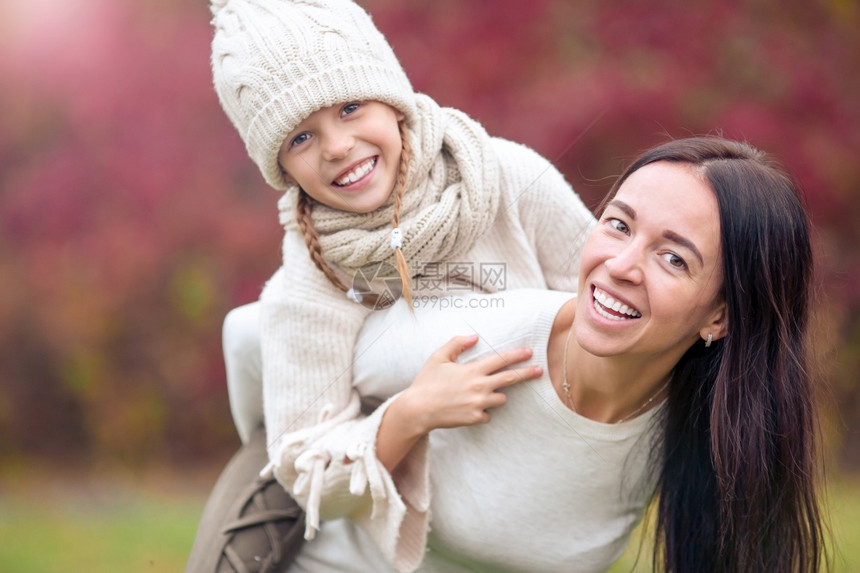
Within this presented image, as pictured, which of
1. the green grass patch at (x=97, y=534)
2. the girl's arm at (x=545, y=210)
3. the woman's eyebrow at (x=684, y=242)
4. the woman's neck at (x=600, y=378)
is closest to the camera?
the woman's eyebrow at (x=684, y=242)

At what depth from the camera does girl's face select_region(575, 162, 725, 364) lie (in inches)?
64.2

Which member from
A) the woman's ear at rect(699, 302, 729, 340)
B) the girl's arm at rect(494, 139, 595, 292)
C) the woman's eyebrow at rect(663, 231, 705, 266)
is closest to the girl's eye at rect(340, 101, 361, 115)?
the girl's arm at rect(494, 139, 595, 292)

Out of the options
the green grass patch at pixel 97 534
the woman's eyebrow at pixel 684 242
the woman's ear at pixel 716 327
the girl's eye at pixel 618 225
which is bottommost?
the green grass patch at pixel 97 534

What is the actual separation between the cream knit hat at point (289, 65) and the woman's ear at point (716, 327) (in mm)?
774

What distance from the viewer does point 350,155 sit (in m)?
1.95

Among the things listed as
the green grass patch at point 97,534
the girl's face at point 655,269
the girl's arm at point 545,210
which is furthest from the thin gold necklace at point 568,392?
the green grass patch at point 97,534

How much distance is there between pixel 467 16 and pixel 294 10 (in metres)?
1.81

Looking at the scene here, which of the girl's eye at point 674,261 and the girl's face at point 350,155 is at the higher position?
the girl's face at point 350,155

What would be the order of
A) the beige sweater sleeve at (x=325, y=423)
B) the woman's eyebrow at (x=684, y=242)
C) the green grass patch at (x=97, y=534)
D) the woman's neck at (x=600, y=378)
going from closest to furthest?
the woman's eyebrow at (x=684, y=242)
the woman's neck at (x=600, y=378)
the beige sweater sleeve at (x=325, y=423)
the green grass patch at (x=97, y=534)

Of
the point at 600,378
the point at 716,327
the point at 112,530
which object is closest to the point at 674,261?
the point at 716,327

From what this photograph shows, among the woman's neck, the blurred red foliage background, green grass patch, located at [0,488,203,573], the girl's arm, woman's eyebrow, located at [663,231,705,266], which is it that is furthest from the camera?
green grass patch, located at [0,488,203,573]

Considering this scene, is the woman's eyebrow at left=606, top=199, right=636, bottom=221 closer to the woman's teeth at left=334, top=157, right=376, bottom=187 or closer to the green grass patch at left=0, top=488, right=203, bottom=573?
the woman's teeth at left=334, top=157, right=376, bottom=187

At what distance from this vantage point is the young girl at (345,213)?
1917 millimetres

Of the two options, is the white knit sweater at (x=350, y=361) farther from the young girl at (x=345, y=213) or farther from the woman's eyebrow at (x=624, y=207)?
the woman's eyebrow at (x=624, y=207)
